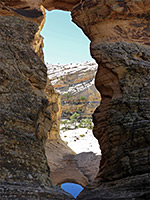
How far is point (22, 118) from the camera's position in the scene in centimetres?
1065

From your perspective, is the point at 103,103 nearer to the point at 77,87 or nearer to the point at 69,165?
the point at 69,165

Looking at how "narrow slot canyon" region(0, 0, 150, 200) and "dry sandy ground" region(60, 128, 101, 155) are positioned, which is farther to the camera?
"dry sandy ground" region(60, 128, 101, 155)

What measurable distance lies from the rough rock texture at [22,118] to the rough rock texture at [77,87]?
52179 millimetres

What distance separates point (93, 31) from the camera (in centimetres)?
1672

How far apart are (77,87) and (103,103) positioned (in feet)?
192

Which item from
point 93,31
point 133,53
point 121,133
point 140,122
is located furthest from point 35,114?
point 93,31

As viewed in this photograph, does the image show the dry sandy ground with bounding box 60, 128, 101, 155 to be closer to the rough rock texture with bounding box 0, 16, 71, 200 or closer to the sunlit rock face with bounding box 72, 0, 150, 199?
the sunlit rock face with bounding box 72, 0, 150, 199

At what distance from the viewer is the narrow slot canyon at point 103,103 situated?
9377 millimetres

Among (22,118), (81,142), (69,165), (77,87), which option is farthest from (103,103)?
(77,87)

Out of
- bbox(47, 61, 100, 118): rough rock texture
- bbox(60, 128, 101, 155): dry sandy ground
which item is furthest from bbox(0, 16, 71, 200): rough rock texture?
bbox(47, 61, 100, 118): rough rock texture

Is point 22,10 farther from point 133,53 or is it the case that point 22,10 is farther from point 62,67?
point 62,67

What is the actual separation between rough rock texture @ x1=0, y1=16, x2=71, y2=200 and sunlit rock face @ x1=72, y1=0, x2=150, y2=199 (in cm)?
320

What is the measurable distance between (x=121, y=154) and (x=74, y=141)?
2775 centimetres

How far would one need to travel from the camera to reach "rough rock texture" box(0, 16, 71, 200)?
28.7 feet
